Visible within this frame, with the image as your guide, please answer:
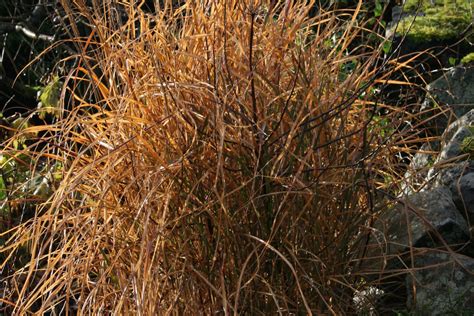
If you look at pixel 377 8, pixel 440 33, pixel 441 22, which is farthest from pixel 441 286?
pixel 377 8

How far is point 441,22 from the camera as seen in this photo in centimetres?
512

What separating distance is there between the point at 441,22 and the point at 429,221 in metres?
1.98

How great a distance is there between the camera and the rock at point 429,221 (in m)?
3.36

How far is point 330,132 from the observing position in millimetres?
3049

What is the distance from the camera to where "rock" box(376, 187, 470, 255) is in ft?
11.0

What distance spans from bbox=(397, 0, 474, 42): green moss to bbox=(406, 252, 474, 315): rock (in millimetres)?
1796

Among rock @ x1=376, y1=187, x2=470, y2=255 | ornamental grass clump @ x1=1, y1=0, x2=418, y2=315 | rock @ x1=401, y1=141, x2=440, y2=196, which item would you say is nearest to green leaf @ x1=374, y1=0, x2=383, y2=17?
rock @ x1=401, y1=141, x2=440, y2=196

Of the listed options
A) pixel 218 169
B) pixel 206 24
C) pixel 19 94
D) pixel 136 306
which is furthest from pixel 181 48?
pixel 19 94

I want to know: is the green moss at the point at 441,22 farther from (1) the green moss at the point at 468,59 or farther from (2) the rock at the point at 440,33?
(1) the green moss at the point at 468,59

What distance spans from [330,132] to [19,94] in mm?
4238

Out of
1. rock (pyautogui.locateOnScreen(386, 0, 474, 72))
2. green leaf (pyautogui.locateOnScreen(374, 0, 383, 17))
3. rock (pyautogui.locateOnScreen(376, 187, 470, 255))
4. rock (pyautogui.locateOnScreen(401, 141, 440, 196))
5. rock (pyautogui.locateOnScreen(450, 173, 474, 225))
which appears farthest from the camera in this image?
green leaf (pyautogui.locateOnScreen(374, 0, 383, 17))

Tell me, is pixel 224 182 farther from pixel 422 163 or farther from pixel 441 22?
pixel 441 22

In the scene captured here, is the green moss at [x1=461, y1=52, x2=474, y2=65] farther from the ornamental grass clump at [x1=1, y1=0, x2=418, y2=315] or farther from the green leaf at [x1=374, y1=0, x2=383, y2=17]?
the ornamental grass clump at [x1=1, y1=0, x2=418, y2=315]

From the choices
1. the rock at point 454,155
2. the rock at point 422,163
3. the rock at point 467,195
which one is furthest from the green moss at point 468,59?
the rock at point 467,195
